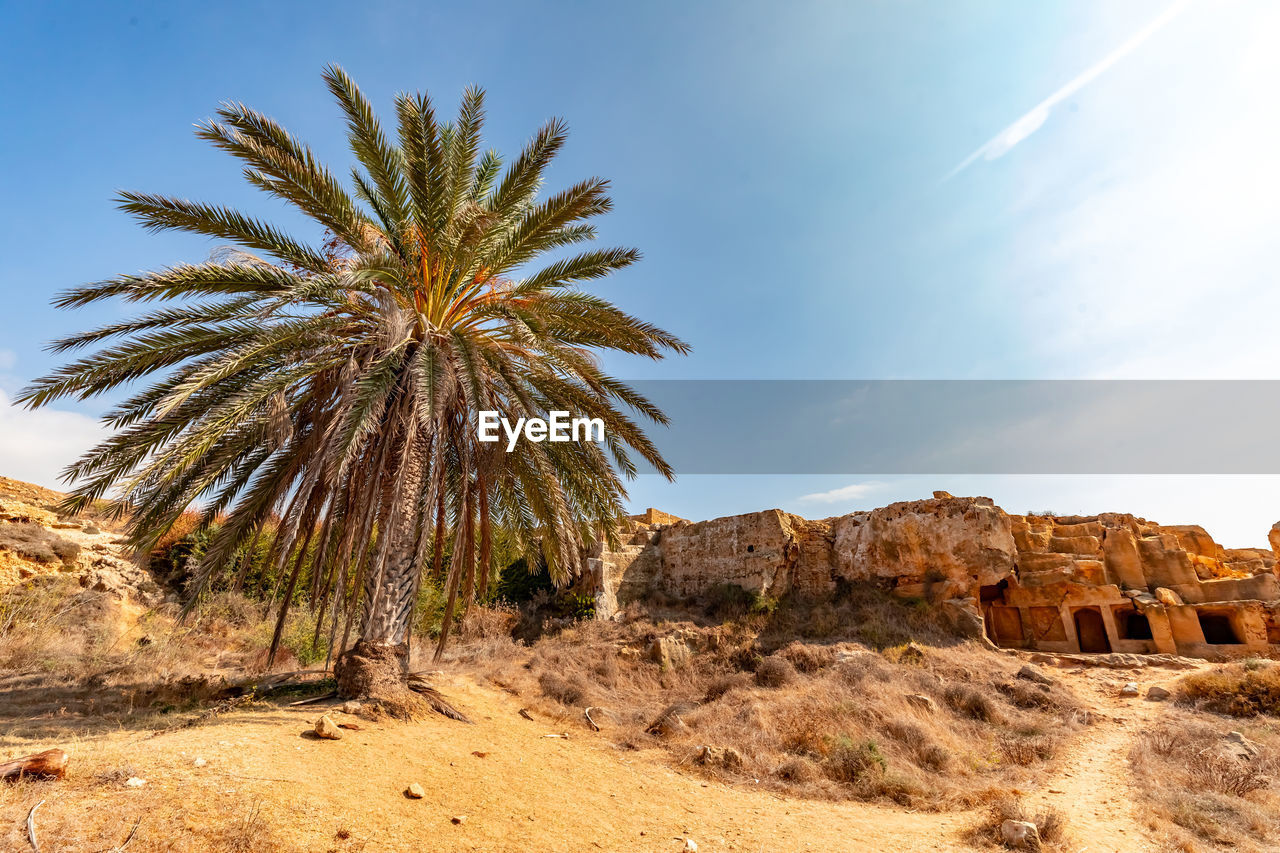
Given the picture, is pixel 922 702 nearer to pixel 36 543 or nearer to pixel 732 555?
pixel 732 555

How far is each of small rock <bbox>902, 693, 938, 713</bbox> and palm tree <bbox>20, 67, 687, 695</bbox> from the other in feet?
19.0

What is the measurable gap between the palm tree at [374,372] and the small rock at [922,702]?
5.79m

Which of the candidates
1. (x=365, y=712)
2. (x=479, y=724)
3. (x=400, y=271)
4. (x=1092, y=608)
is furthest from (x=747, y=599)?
(x=400, y=271)

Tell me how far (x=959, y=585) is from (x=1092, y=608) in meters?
4.35

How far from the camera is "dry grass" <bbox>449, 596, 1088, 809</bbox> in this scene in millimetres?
7160

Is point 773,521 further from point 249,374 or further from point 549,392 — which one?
point 249,374

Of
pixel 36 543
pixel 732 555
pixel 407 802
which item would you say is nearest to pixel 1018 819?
pixel 407 802

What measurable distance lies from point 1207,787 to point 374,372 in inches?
440

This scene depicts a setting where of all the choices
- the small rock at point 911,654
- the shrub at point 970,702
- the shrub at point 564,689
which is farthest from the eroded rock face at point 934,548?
the shrub at point 564,689

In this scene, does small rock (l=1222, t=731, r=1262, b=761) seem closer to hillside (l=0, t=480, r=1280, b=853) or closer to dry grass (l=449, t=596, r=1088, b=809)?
hillside (l=0, t=480, r=1280, b=853)

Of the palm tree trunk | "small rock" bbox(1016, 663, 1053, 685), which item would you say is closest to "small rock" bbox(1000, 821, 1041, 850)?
the palm tree trunk

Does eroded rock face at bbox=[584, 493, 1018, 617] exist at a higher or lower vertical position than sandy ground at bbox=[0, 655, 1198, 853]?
higher

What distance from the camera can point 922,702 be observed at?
966cm

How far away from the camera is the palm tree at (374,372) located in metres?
6.64
